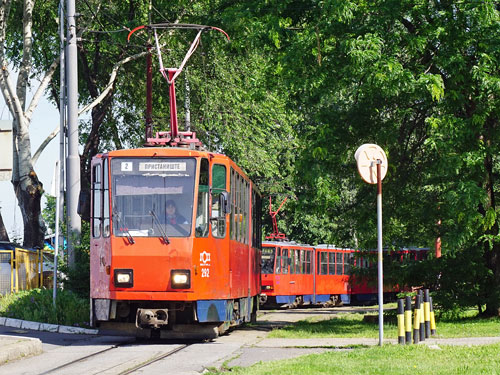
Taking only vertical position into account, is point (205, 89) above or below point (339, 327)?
above

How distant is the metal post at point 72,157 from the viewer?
2491cm

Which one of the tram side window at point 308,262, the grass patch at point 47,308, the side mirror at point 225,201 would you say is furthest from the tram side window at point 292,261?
the side mirror at point 225,201

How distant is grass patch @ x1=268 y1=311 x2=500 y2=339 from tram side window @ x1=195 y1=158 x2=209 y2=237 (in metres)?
3.60

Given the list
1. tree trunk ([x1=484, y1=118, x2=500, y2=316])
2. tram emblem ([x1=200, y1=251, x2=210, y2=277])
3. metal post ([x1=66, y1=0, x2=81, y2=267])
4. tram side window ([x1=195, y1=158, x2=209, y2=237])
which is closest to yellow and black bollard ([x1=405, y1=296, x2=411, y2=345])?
tram emblem ([x1=200, y1=251, x2=210, y2=277])

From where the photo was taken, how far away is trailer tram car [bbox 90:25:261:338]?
18.1m

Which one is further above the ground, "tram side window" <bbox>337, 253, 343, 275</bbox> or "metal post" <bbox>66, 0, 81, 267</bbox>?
"metal post" <bbox>66, 0, 81, 267</bbox>

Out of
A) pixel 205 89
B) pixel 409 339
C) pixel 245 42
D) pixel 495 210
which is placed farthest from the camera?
pixel 205 89

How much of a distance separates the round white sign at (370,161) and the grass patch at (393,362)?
9.03 feet

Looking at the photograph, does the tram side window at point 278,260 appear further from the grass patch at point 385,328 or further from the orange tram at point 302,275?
the grass patch at point 385,328

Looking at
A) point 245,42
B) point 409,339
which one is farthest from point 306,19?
point 409,339

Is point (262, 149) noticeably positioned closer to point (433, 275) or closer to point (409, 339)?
point (433, 275)

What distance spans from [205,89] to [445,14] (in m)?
16.3

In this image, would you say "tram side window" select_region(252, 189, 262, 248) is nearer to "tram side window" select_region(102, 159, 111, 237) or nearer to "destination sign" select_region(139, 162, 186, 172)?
"destination sign" select_region(139, 162, 186, 172)

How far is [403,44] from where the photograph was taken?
2152 centimetres
